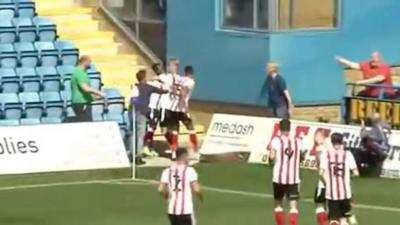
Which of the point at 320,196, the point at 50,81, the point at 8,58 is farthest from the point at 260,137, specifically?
the point at 320,196

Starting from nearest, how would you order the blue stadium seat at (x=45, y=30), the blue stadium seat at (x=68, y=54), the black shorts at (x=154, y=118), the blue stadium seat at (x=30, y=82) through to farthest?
the black shorts at (x=154, y=118) < the blue stadium seat at (x=30, y=82) < the blue stadium seat at (x=68, y=54) < the blue stadium seat at (x=45, y=30)

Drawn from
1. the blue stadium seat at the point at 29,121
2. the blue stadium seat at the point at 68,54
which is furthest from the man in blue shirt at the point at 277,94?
the blue stadium seat at the point at 68,54

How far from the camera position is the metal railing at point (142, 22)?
35.9m

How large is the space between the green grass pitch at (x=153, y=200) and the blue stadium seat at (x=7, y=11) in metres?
7.34

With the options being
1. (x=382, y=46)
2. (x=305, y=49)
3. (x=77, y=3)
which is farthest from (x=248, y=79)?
(x=77, y=3)

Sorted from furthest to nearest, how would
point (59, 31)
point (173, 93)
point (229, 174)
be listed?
point (59, 31) → point (173, 93) → point (229, 174)

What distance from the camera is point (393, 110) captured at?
97.6 feet

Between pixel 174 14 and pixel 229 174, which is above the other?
pixel 174 14

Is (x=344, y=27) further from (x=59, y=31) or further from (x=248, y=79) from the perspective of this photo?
(x=59, y=31)

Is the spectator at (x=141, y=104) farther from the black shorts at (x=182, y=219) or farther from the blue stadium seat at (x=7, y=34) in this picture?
the black shorts at (x=182, y=219)

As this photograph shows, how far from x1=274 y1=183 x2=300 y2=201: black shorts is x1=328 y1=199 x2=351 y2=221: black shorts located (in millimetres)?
1027

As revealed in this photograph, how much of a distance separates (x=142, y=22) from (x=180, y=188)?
18.9 m

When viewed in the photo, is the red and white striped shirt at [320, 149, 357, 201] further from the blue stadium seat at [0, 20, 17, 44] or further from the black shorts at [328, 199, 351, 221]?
the blue stadium seat at [0, 20, 17, 44]

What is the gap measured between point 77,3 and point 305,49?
24.4 ft
